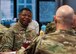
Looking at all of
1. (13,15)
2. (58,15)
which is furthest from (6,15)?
(58,15)

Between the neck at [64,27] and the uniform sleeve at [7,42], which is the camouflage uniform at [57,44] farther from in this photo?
the uniform sleeve at [7,42]

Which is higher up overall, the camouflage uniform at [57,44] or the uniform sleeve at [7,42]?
the camouflage uniform at [57,44]

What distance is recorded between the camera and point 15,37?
397cm

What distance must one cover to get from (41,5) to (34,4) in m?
0.25

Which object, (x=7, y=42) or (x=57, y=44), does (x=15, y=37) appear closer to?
(x=7, y=42)

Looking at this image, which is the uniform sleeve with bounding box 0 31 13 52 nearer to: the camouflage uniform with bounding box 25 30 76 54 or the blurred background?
the camouflage uniform with bounding box 25 30 76 54

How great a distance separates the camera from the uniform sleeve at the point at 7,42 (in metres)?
3.71

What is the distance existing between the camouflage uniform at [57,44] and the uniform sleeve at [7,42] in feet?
4.19

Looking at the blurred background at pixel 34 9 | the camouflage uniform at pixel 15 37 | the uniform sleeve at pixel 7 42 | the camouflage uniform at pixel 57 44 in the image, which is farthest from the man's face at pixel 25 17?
the blurred background at pixel 34 9

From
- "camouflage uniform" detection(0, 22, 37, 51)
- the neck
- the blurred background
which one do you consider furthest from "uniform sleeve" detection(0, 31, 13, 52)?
the blurred background

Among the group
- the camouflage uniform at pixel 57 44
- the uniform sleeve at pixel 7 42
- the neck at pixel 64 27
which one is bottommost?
the uniform sleeve at pixel 7 42

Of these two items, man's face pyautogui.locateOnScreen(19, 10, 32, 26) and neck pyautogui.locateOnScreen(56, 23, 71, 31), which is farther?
man's face pyautogui.locateOnScreen(19, 10, 32, 26)

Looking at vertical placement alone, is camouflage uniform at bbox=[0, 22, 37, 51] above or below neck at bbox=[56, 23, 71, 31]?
below

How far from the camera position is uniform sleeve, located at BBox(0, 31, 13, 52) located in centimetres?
371
